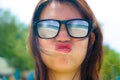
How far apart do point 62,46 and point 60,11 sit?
0.08 metres

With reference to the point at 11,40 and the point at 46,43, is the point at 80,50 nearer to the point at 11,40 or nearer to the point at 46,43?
the point at 46,43

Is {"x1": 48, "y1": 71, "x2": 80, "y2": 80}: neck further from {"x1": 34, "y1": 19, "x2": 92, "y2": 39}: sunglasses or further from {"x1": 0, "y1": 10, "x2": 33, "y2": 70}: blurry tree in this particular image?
{"x1": 0, "y1": 10, "x2": 33, "y2": 70}: blurry tree

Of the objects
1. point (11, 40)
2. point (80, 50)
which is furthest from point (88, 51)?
point (11, 40)

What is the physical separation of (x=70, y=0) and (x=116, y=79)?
32 centimetres

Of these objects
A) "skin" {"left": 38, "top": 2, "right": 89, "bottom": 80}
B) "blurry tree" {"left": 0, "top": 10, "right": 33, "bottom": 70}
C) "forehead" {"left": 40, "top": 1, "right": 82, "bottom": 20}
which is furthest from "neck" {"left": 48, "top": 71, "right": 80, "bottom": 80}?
"blurry tree" {"left": 0, "top": 10, "right": 33, "bottom": 70}

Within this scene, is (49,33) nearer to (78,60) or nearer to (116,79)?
(78,60)

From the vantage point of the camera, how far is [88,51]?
0.67 meters

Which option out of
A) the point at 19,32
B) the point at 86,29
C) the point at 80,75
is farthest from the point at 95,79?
the point at 19,32

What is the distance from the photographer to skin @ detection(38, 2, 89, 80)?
24.2 inches

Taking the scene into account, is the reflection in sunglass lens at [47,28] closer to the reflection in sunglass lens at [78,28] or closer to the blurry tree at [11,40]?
the reflection in sunglass lens at [78,28]

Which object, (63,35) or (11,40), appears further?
(11,40)

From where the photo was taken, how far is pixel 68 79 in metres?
0.66

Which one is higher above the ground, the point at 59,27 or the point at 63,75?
the point at 59,27

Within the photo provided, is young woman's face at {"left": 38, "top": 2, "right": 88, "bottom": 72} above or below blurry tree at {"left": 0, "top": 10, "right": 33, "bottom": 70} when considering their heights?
above
